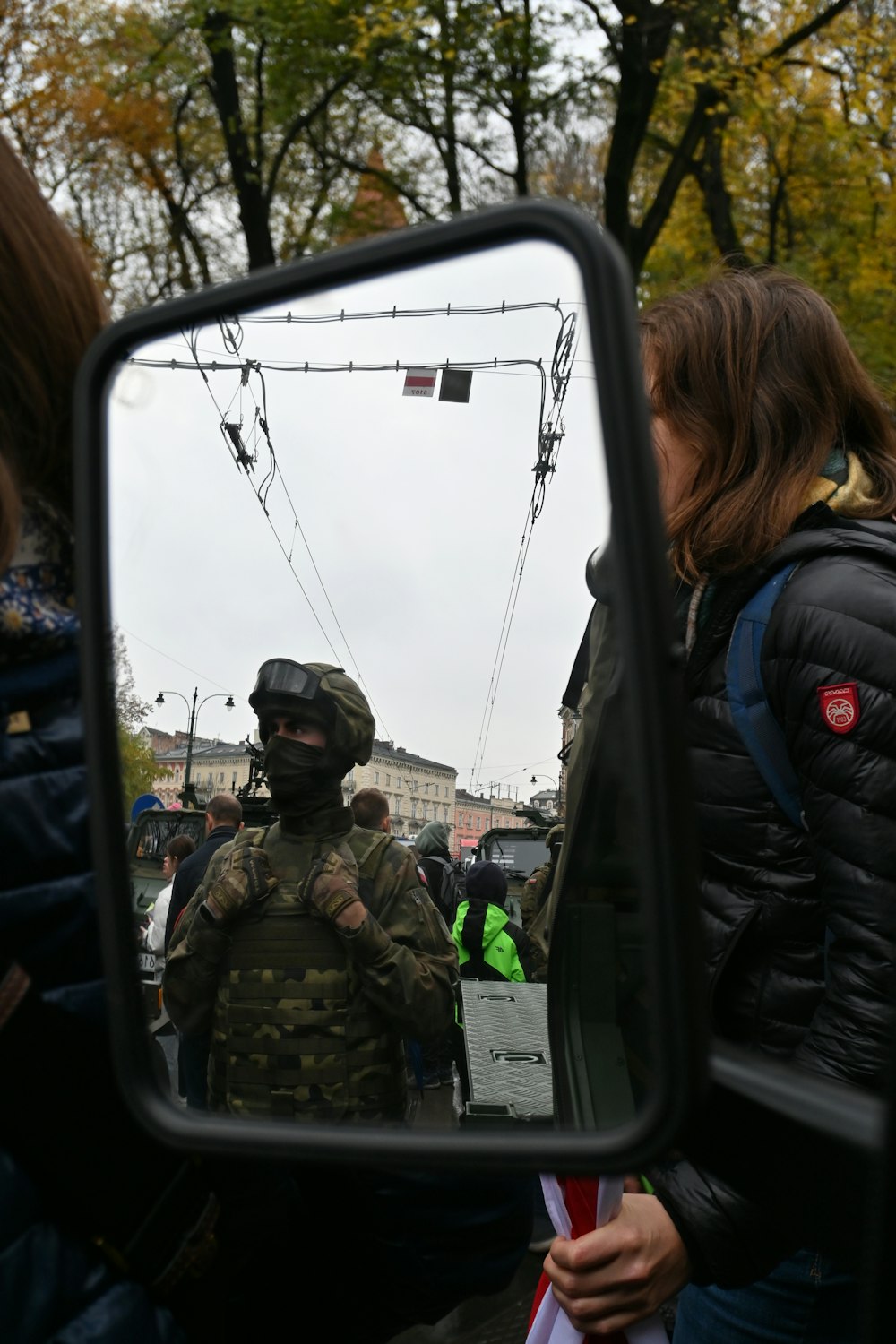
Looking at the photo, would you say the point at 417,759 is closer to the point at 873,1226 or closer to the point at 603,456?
the point at 603,456

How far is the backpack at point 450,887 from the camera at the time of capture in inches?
39.9

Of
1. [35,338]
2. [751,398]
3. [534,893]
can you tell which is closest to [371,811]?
[534,893]

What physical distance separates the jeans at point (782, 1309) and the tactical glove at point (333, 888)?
992 mm

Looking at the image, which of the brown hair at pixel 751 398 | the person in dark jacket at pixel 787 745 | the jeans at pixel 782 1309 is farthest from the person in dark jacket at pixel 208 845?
the jeans at pixel 782 1309

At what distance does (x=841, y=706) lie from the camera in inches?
58.2

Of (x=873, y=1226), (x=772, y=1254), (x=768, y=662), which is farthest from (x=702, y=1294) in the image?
(x=873, y=1226)

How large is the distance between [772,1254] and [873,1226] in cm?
61

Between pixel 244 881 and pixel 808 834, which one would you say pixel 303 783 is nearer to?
pixel 244 881

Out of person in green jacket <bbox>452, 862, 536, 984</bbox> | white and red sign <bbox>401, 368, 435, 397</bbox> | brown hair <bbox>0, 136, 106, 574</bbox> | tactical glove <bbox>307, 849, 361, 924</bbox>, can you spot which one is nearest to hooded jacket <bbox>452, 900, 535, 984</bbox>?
person in green jacket <bbox>452, 862, 536, 984</bbox>

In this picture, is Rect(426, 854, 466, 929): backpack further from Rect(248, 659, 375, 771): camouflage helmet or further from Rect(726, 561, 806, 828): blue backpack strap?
Rect(726, 561, 806, 828): blue backpack strap

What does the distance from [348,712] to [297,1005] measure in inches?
10.4

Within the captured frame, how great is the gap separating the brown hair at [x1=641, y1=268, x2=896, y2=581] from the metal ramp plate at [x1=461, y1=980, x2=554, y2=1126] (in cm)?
86

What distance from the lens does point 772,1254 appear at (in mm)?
1287

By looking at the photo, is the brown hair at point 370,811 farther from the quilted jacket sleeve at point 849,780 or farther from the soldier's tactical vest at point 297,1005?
the quilted jacket sleeve at point 849,780
